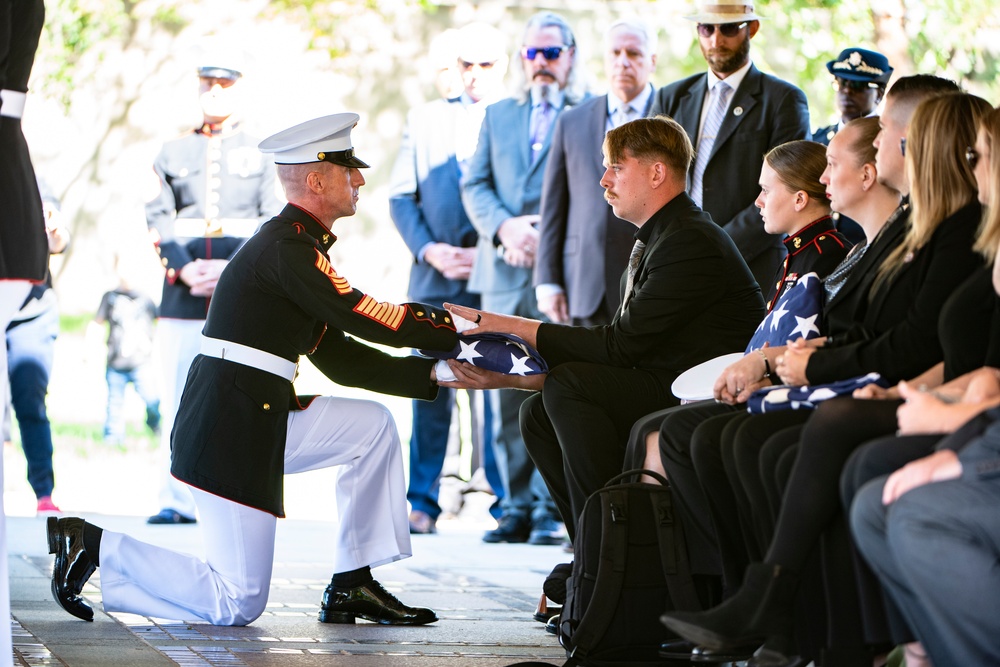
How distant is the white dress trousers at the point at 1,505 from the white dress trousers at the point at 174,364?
11.8 ft

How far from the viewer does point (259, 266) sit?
14.4 feet

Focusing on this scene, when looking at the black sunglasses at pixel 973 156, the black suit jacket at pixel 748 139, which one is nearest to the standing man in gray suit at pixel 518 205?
the black suit jacket at pixel 748 139

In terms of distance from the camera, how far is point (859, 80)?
573 cm

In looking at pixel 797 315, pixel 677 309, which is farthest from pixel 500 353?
pixel 797 315

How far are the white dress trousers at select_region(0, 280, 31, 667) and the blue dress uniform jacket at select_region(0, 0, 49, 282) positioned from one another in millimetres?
42

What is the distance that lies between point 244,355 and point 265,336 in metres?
0.09

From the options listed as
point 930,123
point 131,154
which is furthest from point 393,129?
point 930,123

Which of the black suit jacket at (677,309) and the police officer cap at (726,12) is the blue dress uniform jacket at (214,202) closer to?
the police officer cap at (726,12)

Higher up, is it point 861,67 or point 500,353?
point 861,67

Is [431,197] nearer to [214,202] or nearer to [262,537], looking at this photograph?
[214,202]

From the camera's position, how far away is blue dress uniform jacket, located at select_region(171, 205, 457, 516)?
4297 millimetres

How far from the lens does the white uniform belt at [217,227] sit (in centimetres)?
716

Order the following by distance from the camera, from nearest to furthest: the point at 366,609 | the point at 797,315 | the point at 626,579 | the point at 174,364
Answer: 1. the point at 626,579
2. the point at 797,315
3. the point at 366,609
4. the point at 174,364

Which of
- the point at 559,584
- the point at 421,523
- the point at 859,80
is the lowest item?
the point at 421,523
